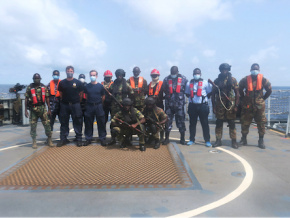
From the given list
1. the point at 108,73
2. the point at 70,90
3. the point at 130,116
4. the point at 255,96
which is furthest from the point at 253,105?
the point at 70,90

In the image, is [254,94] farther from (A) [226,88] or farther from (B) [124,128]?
(B) [124,128]

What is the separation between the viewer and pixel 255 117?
600cm

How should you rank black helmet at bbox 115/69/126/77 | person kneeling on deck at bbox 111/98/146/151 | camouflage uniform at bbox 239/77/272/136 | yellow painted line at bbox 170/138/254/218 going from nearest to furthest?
1. yellow painted line at bbox 170/138/254/218
2. person kneeling on deck at bbox 111/98/146/151
3. camouflage uniform at bbox 239/77/272/136
4. black helmet at bbox 115/69/126/77

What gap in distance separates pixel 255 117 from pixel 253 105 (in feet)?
1.14

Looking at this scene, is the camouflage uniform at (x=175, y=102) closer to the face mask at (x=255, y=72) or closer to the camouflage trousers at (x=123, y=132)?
the camouflage trousers at (x=123, y=132)

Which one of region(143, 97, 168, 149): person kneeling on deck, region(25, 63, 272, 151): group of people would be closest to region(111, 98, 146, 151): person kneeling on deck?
region(25, 63, 272, 151): group of people

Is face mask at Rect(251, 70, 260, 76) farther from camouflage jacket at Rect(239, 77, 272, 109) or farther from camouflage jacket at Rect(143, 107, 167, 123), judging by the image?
camouflage jacket at Rect(143, 107, 167, 123)

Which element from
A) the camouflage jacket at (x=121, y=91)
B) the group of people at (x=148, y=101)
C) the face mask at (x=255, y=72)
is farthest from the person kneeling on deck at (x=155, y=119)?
the face mask at (x=255, y=72)

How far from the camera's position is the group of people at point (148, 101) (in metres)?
5.70

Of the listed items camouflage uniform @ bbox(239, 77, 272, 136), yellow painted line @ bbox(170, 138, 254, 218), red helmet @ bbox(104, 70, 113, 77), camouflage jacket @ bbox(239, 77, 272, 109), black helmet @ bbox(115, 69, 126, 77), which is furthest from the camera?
red helmet @ bbox(104, 70, 113, 77)

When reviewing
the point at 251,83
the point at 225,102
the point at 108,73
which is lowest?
the point at 225,102

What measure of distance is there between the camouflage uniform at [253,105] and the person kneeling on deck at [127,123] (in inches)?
104

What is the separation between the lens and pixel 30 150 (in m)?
5.69

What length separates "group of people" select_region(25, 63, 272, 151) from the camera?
18.7 feet
